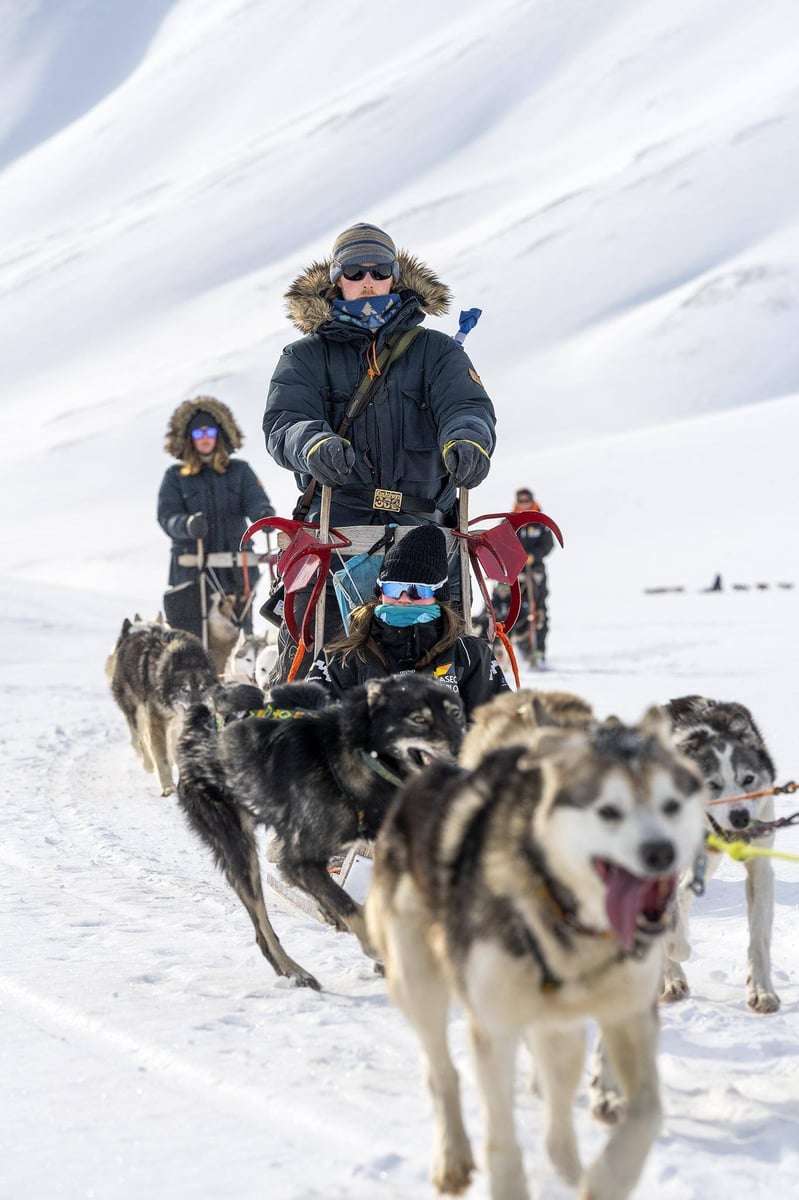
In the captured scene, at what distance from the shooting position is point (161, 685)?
23.8 ft

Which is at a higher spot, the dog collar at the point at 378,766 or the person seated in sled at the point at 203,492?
the person seated in sled at the point at 203,492

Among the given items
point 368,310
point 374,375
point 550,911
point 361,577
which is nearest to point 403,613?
point 361,577

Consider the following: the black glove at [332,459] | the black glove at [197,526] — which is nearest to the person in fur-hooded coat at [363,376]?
the black glove at [332,459]

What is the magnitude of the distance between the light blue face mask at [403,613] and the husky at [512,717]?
36.7 inches

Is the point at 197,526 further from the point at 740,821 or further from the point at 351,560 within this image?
the point at 740,821

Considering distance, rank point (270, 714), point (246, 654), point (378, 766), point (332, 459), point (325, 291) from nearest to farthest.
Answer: point (378, 766), point (270, 714), point (332, 459), point (325, 291), point (246, 654)

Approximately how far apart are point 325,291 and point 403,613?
1.25m

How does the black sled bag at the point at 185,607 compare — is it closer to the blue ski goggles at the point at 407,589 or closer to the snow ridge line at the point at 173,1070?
the blue ski goggles at the point at 407,589

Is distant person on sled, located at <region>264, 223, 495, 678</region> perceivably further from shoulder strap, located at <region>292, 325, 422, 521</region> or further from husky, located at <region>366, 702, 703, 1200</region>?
husky, located at <region>366, 702, 703, 1200</region>

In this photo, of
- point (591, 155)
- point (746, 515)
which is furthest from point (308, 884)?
point (591, 155)

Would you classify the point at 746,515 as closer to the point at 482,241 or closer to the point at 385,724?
the point at 385,724

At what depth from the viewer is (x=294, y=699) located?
162 inches

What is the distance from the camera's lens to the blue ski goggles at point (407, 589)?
4203mm

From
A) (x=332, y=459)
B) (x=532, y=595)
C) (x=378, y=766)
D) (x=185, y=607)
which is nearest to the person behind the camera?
(x=378, y=766)
